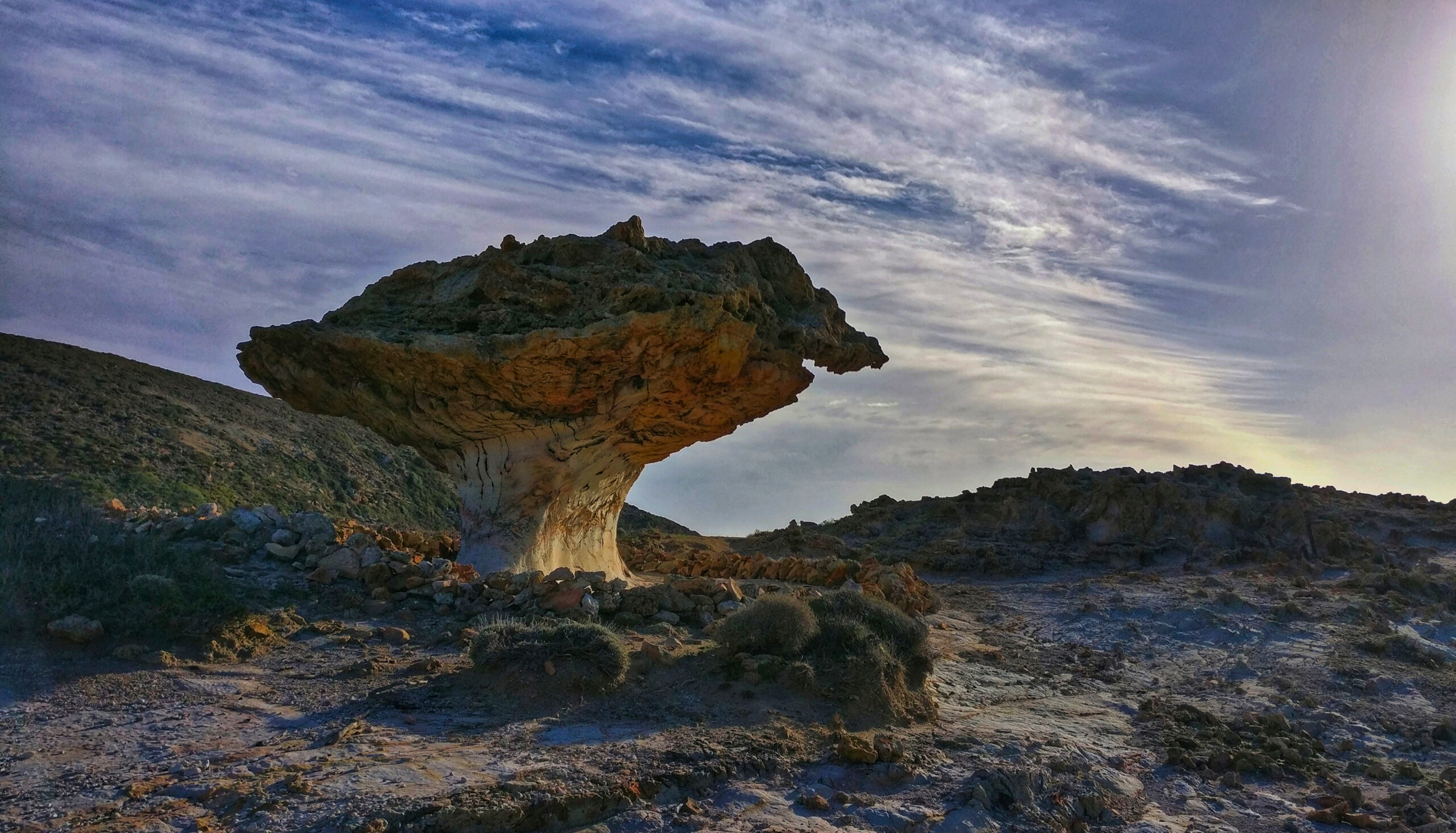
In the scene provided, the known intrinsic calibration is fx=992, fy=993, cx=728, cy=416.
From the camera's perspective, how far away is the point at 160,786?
17.3 feet

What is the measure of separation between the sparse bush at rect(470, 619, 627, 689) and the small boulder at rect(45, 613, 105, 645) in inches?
110

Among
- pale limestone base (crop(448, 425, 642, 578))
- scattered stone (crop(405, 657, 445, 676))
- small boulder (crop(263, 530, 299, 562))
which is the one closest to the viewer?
scattered stone (crop(405, 657, 445, 676))

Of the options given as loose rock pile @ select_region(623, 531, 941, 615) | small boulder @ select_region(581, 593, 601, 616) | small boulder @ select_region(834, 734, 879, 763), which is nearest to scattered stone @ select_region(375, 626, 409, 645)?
small boulder @ select_region(581, 593, 601, 616)

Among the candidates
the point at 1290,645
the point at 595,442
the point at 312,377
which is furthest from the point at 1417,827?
the point at 312,377

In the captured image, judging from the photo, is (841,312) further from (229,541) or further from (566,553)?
(229,541)

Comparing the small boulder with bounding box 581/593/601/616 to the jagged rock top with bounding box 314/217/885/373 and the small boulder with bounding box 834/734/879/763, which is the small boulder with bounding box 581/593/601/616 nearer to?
the jagged rock top with bounding box 314/217/885/373

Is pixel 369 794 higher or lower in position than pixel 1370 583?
lower

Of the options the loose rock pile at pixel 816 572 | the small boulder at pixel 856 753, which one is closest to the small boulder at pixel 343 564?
the loose rock pile at pixel 816 572

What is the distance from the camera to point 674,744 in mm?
6598

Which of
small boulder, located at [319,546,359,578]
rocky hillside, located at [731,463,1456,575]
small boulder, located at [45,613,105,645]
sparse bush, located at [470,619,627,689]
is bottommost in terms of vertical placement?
small boulder, located at [45,613,105,645]

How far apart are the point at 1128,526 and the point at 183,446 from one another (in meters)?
23.7

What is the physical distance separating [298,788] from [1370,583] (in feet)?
49.7

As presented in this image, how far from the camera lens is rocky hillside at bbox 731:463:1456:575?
1886 cm

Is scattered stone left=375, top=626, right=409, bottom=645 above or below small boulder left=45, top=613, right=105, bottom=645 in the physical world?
above
